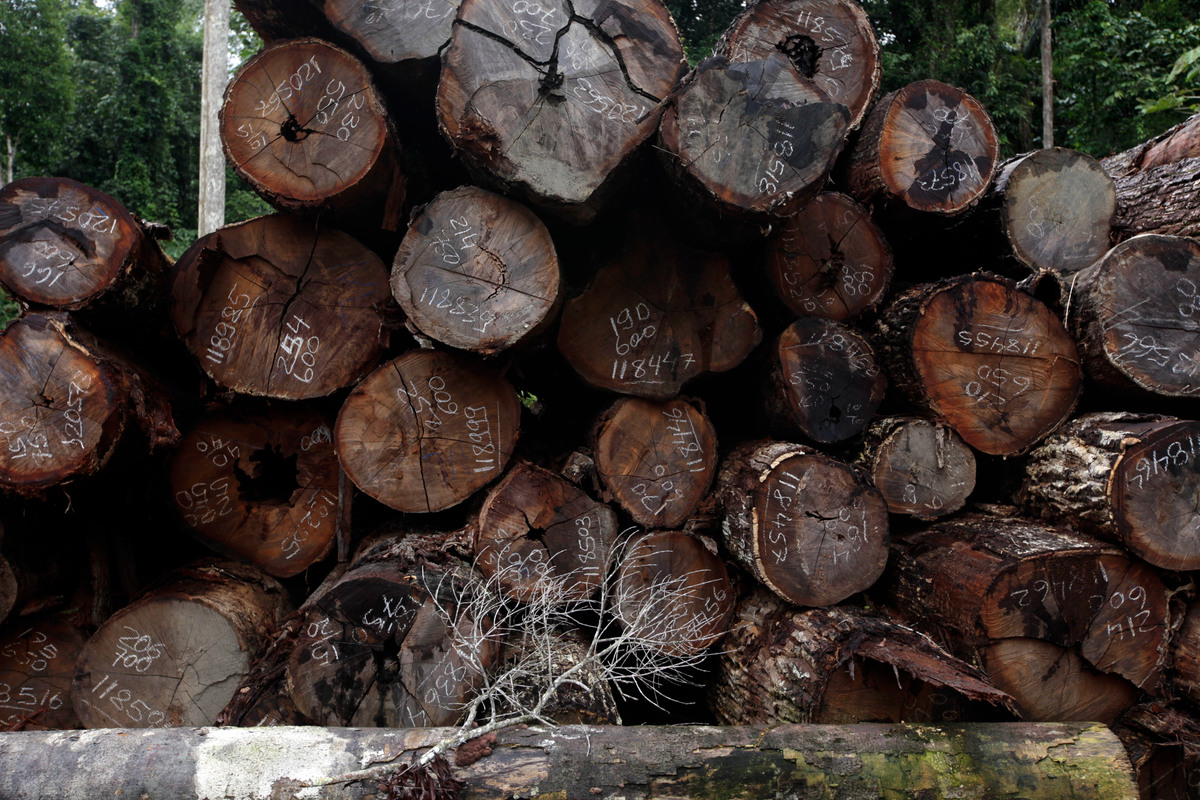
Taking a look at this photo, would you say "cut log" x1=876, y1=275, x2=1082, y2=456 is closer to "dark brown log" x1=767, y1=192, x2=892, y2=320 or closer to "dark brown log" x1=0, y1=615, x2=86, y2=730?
"dark brown log" x1=767, y1=192, x2=892, y2=320

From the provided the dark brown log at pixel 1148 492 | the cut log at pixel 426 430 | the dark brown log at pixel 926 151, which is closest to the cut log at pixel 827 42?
the dark brown log at pixel 926 151

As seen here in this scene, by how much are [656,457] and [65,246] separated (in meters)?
2.84

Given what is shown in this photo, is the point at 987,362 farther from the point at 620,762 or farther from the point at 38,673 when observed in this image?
the point at 38,673

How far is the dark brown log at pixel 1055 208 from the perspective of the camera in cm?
372

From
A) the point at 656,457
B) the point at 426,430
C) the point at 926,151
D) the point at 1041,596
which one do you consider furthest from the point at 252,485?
the point at 926,151

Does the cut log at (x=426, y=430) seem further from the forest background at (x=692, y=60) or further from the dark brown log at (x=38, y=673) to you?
the forest background at (x=692, y=60)

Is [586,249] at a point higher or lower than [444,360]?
higher

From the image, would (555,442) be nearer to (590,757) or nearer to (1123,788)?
(590,757)

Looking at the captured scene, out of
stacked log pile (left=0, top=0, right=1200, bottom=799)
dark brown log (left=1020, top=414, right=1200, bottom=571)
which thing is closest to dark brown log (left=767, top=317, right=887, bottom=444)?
stacked log pile (left=0, top=0, right=1200, bottom=799)

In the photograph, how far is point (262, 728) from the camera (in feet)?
7.12

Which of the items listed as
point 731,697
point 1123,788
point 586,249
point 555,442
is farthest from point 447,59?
point 1123,788

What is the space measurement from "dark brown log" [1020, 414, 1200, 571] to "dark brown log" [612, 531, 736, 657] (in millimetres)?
1701

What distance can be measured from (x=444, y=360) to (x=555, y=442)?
98 cm

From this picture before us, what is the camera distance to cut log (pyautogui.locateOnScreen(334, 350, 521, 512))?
297 cm
